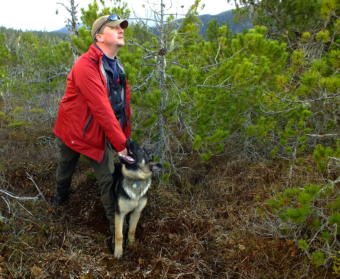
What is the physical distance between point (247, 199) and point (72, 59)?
453cm

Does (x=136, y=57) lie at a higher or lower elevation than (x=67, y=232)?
higher

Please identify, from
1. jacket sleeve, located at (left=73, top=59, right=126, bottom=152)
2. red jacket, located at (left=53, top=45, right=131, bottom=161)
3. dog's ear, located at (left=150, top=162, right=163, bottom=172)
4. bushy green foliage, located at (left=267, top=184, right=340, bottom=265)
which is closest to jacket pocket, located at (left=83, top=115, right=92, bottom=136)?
red jacket, located at (left=53, top=45, right=131, bottom=161)

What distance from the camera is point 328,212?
3180mm

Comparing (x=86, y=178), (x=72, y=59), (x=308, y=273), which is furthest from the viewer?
(x=72, y=59)

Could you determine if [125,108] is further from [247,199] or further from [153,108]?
[247,199]

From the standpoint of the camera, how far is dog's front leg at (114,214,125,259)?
125 inches

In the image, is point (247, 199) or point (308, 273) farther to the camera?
point (247, 199)

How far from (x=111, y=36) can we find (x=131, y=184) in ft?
4.92

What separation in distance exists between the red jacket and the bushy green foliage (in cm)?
169

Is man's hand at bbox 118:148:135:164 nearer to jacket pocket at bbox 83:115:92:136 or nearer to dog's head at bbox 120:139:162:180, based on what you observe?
dog's head at bbox 120:139:162:180

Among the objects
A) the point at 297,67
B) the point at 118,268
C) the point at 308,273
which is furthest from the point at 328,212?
the point at 297,67

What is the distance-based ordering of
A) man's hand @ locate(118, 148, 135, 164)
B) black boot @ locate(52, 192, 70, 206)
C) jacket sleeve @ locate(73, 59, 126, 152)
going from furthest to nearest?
black boot @ locate(52, 192, 70, 206) → man's hand @ locate(118, 148, 135, 164) → jacket sleeve @ locate(73, 59, 126, 152)

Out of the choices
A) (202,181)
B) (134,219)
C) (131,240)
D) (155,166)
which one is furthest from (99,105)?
(202,181)

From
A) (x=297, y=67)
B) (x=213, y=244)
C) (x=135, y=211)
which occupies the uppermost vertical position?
(x=297, y=67)
